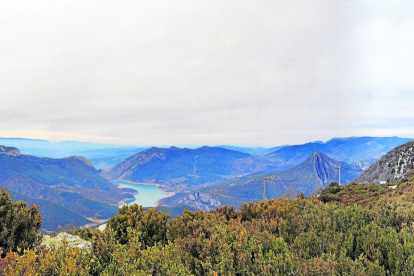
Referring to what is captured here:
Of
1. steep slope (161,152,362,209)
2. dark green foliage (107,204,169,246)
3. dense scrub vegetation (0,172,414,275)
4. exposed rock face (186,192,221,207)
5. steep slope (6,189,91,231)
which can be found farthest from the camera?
exposed rock face (186,192,221,207)

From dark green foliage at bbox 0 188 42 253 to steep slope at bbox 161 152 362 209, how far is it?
426 feet

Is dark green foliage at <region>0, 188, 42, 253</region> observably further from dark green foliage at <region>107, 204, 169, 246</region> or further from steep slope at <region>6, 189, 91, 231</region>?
steep slope at <region>6, 189, 91, 231</region>

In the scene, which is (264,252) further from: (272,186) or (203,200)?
(272,186)

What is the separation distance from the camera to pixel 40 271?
3277 mm

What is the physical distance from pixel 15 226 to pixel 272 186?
16381cm

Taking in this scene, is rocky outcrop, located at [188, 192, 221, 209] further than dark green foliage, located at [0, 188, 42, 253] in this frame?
Yes

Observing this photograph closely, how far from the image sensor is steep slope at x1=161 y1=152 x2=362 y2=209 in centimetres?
14324

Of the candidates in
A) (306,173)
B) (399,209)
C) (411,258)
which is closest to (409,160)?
(399,209)

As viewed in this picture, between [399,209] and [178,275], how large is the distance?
5784mm

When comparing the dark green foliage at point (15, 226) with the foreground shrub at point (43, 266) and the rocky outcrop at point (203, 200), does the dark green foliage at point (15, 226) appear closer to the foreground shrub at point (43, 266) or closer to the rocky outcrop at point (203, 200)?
the foreground shrub at point (43, 266)

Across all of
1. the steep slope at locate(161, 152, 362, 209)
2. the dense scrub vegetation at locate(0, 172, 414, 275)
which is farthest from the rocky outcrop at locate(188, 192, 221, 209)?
the dense scrub vegetation at locate(0, 172, 414, 275)

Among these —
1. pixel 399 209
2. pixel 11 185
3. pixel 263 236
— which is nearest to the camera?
pixel 263 236

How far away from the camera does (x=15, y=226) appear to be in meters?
5.54

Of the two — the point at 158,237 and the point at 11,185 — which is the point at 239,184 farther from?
the point at 11,185
